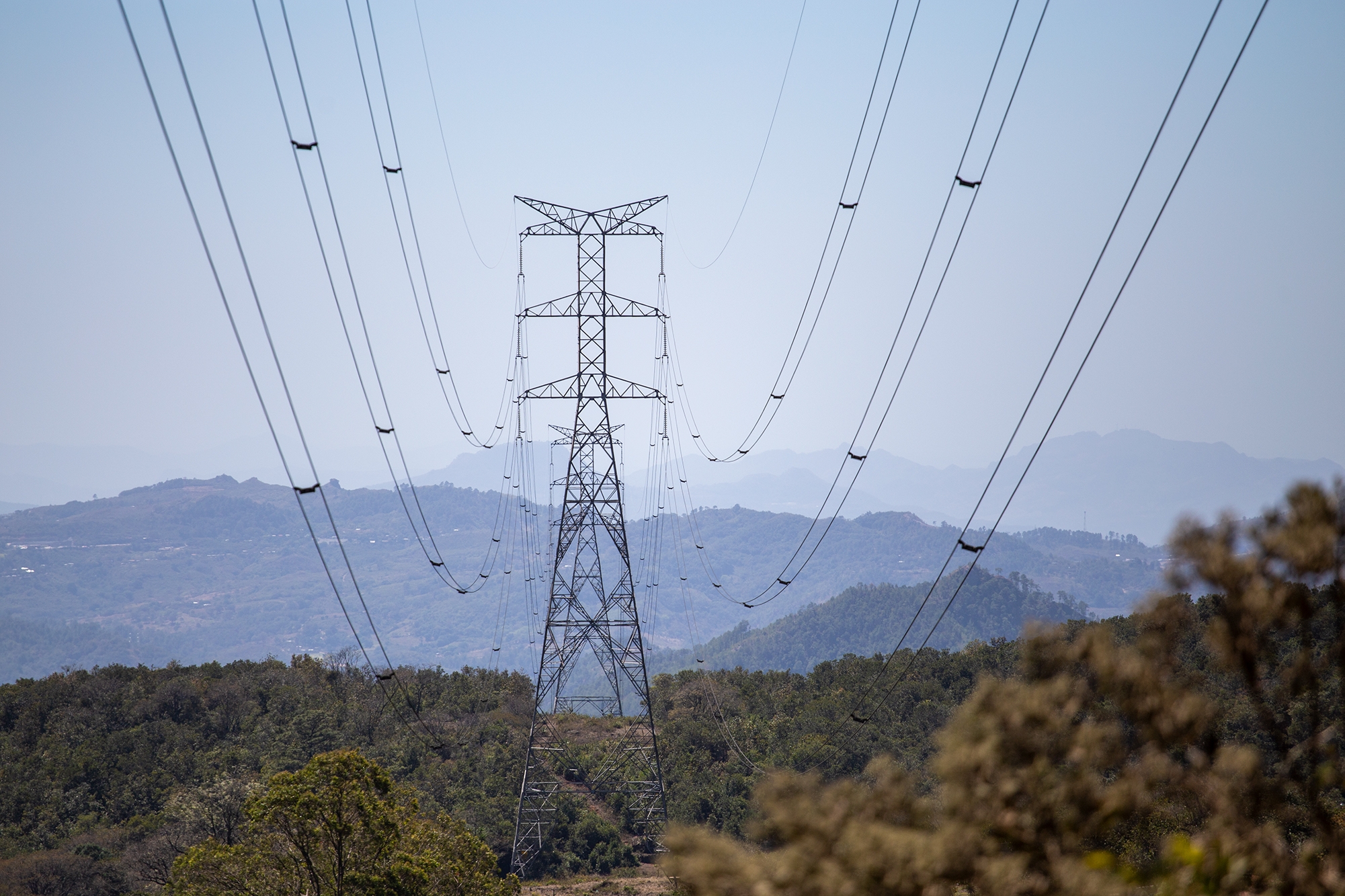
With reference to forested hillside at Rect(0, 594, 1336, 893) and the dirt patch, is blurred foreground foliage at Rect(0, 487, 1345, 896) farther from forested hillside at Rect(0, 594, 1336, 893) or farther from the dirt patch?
the dirt patch

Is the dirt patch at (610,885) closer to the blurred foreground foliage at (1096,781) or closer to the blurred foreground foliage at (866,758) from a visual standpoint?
the blurred foreground foliage at (866,758)

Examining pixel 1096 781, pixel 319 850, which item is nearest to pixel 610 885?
pixel 319 850

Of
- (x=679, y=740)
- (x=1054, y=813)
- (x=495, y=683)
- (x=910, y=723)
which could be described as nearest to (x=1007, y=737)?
(x=1054, y=813)

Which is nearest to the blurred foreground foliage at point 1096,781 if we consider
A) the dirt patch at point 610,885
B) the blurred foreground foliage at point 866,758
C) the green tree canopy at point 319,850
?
the blurred foreground foliage at point 866,758

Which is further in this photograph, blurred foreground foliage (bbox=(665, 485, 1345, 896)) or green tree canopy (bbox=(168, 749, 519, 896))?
green tree canopy (bbox=(168, 749, 519, 896))

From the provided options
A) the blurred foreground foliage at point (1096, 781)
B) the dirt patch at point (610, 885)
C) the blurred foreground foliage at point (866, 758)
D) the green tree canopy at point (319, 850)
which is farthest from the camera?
the dirt patch at point (610, 885)

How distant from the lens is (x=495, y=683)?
70875mm

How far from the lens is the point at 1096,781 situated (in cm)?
676

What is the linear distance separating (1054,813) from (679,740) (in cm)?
5027

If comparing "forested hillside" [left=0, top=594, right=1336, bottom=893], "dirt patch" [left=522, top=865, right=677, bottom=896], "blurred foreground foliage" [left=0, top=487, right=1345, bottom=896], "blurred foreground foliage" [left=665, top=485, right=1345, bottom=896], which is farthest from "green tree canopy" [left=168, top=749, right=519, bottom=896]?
"forested hillside" [left=0, top=594, right=1336, bottom=893]

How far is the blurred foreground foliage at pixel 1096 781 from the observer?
6.24 m

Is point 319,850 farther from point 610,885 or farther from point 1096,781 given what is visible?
point 1096,781

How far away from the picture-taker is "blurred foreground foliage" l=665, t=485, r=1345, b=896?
20.5ft

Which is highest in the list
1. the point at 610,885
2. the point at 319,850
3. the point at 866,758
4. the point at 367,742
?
the point at 319,850
